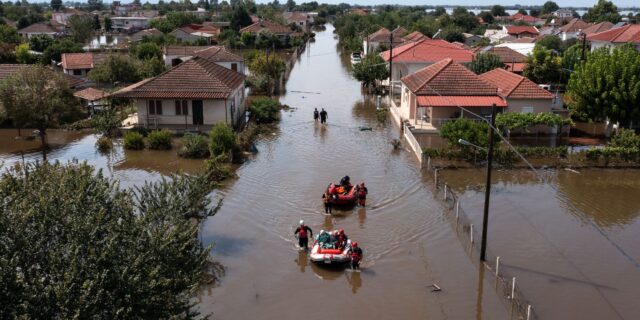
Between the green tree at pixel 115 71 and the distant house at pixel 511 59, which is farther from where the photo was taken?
the distant house at pixel 511 59

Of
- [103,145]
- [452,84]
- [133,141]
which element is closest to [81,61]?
[103,145]

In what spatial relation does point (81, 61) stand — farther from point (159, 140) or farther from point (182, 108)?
point (159, 140)

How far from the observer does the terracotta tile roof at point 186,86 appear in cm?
3519

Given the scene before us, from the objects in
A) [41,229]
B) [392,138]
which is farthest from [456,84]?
[41,229]

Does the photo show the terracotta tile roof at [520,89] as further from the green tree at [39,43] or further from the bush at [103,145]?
the green tree at [39,43]

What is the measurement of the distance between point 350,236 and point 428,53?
36371 millimetres

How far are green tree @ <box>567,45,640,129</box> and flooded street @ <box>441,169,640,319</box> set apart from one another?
198 inches

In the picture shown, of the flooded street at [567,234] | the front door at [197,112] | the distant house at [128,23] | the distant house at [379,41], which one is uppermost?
the distant house at [128,23]

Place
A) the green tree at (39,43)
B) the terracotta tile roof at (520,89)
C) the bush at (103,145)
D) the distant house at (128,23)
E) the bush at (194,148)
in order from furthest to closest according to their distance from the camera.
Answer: the distant house at (128,23)
the green tree at (39,43)
the terracotta tile roof at (520,89)
the bush at (103,145)
the bush at (194,148)

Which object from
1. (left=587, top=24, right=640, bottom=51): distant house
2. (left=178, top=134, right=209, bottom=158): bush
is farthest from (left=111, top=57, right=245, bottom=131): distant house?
(left=587, top=24, right=640, bottom=51): distant house

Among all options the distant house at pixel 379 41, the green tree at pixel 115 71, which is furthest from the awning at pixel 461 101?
the distant house at pixel 379 41

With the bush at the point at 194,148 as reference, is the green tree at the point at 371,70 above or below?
above

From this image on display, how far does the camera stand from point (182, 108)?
3616 centimetres

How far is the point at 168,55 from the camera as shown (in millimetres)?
59156
